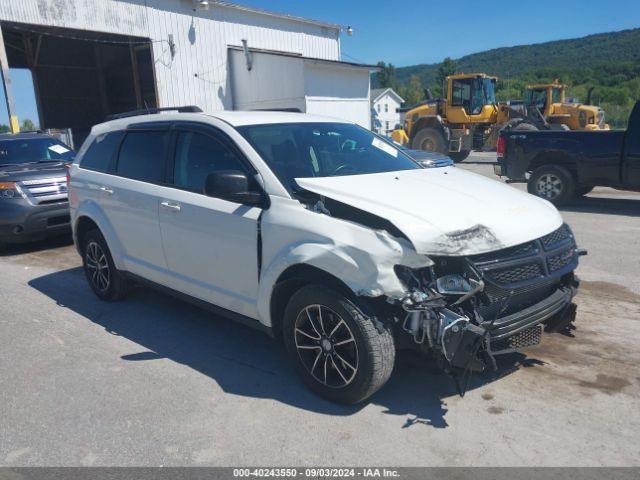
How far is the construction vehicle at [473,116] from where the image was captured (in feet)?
66.8

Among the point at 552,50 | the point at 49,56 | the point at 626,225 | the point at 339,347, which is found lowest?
the point at 626,225

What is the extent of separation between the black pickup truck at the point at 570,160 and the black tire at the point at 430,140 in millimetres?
9695

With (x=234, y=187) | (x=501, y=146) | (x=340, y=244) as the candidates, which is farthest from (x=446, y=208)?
(x=501, y=146)

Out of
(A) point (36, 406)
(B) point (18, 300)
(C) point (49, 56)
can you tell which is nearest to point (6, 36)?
(C) point (49, 56)

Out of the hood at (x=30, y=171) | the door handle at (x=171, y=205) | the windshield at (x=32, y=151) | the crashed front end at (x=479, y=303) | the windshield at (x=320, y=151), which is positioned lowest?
the crashed front end at (x=479, y=303)

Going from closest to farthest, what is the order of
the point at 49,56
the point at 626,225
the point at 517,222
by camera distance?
1. the point at 517,222
2. the point at 626,225
3. the point at 49,56

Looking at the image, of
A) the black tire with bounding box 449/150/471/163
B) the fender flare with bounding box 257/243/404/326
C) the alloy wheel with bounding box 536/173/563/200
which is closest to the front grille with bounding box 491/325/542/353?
the fender flare with bounding box 257/243/404/326

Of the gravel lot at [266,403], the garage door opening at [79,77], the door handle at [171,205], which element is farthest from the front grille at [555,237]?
the garage door opening at [79,77]

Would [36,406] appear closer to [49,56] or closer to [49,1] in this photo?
[49,1]

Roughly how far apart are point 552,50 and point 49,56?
117999 mm

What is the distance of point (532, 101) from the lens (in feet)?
71.0

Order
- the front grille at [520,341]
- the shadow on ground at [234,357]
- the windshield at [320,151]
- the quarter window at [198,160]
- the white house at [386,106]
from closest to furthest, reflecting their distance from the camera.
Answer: the front grille at [520,341] → the shadow on ground at [234,357] → the windshield at [320,151] → the quarter window at [198,160] → the white house at [386,106]

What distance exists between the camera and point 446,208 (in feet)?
11.1

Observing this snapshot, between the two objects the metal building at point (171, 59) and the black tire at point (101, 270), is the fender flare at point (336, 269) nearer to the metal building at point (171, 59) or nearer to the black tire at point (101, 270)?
the black tire at point (101, 270)
